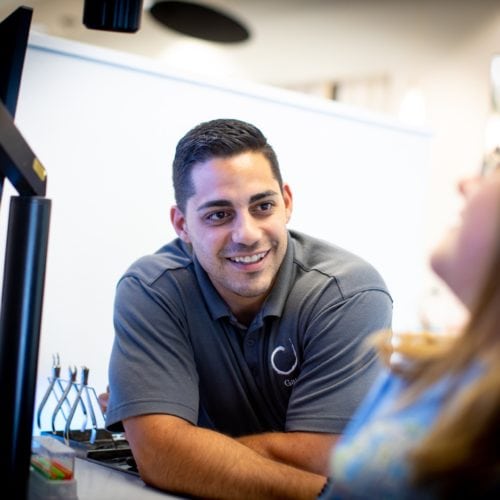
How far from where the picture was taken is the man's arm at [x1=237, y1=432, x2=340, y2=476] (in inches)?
52.8

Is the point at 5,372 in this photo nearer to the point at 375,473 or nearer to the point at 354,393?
the point at 375,473

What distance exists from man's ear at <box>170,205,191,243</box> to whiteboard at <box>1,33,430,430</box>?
9.0 inches

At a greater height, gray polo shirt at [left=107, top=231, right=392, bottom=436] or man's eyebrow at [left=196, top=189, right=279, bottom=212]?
man's eyebrow at [left=196, top=189, right=279, bottom=212]

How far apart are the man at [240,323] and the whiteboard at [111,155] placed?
0.25 m

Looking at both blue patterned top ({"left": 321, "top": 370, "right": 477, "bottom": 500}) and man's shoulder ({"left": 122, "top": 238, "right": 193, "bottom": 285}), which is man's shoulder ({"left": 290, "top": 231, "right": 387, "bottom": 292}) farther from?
blue patterned top ({"left": 321, "top": 370, "right": 477, "bottom": 500})

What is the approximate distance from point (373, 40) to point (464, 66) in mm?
740

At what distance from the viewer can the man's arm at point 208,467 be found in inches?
49.3

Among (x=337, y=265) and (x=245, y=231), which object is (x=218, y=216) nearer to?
(x=245, y=231)

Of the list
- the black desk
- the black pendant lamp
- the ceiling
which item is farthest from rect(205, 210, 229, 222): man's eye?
the ceiling

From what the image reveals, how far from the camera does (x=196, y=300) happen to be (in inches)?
62.2

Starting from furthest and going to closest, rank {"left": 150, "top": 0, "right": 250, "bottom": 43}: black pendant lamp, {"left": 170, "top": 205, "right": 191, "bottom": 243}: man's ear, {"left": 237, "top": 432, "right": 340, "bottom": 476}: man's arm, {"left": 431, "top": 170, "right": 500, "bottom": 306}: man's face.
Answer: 1. {"left": 150, "top": 0, "right": 250, "bottom": 43}: black pendant lamp
2. {"left": 170, "top": 205, "right": 191, "bottom": 243}: man's ear
3. {"left": 237, "top": 432, "right": 340, "bottom": 476}: man's arm
4. {"left": 431, "top": 170, "right": 500, "bottom": 306}: man's face

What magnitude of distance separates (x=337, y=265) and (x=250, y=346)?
259 mm

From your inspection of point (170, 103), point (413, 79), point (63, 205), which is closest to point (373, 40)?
point (413, 79)

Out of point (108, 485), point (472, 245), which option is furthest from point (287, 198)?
point (472, 245)
